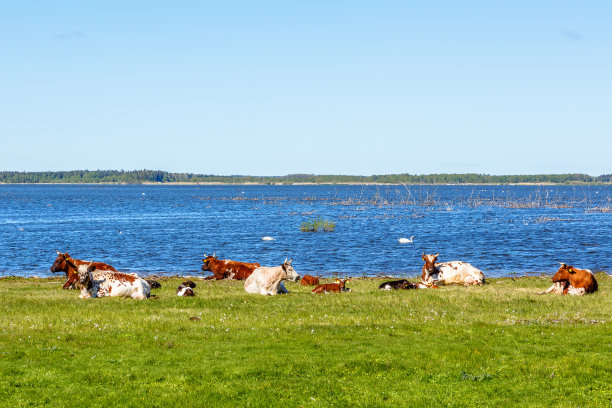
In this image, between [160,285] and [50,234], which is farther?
[50,234]

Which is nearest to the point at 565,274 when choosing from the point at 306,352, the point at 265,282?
the point at 265,282

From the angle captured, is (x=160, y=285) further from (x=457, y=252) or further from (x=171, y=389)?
(x=457, y=252)

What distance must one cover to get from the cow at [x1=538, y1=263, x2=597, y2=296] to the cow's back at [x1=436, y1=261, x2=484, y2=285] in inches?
202

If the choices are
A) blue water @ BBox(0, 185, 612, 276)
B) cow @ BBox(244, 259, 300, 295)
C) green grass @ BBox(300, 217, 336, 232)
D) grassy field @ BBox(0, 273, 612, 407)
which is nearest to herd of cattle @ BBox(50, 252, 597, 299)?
cow @ BBox(244, 259, 300, 295)

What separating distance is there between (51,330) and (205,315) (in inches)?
193

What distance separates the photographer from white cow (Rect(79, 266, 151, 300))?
25688 mm

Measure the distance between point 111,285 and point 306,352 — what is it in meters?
12.6

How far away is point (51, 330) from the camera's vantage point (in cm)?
1880

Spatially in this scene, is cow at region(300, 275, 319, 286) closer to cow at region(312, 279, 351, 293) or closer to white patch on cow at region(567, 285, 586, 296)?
cow at region(312, 279, 351, 293)

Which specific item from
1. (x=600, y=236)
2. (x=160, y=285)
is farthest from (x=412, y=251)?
(x=160, y=285)

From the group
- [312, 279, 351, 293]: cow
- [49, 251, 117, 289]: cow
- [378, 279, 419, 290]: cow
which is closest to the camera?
[312, 279, 351, 293]: cow

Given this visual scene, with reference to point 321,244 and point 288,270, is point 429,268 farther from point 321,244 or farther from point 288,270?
point 321,244

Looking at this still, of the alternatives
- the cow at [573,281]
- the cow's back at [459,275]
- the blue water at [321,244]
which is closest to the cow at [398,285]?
the cow's back at [459,275]

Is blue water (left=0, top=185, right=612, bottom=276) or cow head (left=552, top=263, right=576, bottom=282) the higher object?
cow head (left=552, top=263, right=576, bottom=282)
